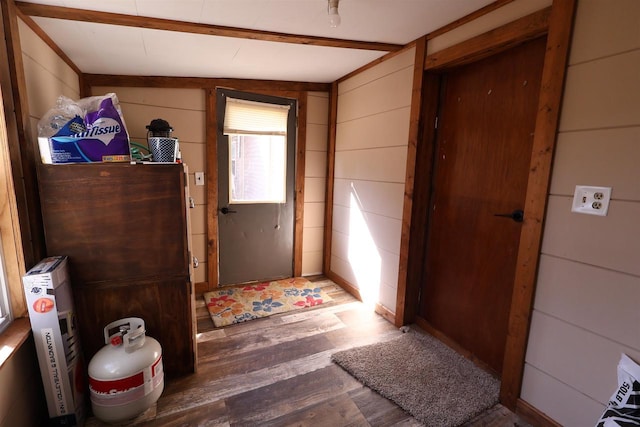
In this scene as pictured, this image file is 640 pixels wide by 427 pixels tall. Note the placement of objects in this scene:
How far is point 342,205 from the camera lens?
339cm

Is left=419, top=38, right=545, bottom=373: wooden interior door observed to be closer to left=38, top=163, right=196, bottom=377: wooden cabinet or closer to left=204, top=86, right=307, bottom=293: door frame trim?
left=204, top=86, right=307, bottom=293: door frame trim

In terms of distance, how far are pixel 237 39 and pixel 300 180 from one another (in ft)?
5.42

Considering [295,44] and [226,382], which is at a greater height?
[295,44]

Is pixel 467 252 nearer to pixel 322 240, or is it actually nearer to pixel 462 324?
pixel 462 324

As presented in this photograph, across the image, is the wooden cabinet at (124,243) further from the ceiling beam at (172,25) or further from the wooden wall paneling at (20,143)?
the ceiling beam at (172,25)

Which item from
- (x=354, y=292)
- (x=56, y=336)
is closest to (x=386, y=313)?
(x=354, y=292)

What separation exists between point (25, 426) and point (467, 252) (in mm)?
2620

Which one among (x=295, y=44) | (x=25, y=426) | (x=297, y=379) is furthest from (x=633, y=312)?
(x=25, y=426)

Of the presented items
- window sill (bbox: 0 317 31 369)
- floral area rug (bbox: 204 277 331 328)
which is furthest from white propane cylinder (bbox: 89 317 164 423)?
floral area rug (bbox: 204 277 331 328)

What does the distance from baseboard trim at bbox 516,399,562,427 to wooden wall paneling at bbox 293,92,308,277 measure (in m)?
2.41

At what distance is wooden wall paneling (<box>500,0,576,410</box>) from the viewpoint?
1473 mm

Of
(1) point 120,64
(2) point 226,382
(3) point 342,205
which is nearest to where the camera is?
(2) point 226,382

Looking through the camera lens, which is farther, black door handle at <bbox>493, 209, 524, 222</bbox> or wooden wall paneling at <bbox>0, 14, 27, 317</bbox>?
black door handle at <bbox>493, 209, 524, 222</bbox>

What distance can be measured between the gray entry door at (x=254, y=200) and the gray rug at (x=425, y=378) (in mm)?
1566
